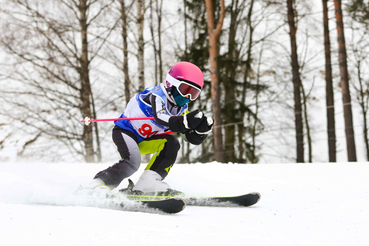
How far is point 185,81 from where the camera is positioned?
2941 millimetres

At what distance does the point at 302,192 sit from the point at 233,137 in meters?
9.21

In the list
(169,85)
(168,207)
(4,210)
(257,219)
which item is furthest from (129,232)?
(169,85)

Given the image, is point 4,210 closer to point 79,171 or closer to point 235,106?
point 79,171

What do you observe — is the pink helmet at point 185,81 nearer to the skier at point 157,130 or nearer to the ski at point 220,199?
the skier at point 157,130

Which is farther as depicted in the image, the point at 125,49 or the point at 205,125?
the point at 125,49

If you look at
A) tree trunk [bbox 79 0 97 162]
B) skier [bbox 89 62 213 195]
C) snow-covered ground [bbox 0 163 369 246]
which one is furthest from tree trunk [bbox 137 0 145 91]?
skier [bbox 89 62 213 195]

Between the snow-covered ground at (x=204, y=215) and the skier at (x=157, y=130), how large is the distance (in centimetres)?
43

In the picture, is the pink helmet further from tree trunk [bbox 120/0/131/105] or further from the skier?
tree trunk [bbox 120/0/131/105]

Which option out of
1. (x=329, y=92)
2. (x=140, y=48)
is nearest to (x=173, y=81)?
(x=140, y=48)

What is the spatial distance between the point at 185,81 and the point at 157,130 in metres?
0.51

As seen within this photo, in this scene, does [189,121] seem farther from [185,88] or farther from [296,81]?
[296,81]

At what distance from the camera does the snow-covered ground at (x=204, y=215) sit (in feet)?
5.75

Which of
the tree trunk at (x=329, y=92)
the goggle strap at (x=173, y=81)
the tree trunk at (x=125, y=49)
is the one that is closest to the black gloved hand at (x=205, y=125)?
the goggle strap at (x=173, y=81)

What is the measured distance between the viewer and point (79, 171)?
430 cm
